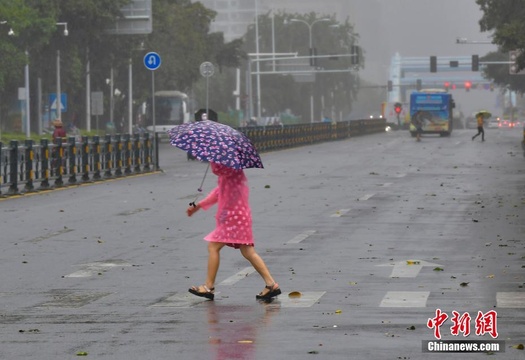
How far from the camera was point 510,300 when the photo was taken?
14352mm

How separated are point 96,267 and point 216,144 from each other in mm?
3899

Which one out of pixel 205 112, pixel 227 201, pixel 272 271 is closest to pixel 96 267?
pixel 272 271

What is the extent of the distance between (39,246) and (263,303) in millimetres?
6988

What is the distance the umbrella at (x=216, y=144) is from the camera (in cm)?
1445

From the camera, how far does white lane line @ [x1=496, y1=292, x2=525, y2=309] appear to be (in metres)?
13.9

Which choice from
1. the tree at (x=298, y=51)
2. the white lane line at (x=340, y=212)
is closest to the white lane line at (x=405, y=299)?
the white lane line at (x=340, y=212)

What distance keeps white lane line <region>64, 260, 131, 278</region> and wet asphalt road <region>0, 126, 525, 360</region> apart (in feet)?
0.07

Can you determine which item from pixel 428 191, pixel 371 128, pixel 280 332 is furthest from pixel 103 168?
pixel 371 128

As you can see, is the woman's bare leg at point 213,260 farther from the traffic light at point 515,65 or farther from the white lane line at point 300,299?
the traffic light at point 515,65

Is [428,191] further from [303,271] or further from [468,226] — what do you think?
[303,271]

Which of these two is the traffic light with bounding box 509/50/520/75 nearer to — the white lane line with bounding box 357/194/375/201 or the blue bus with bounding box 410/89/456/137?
the blue bus with bounding box 410/89/456/137

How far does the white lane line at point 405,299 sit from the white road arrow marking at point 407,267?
1665 mm

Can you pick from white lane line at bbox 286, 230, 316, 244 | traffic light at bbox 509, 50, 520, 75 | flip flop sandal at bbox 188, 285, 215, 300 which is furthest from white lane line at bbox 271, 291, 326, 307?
traffic light at bbox 509, 50, 520, 75

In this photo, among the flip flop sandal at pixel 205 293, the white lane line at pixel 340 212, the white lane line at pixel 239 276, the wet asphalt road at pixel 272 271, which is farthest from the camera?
the white lane line at pixel 340 212
